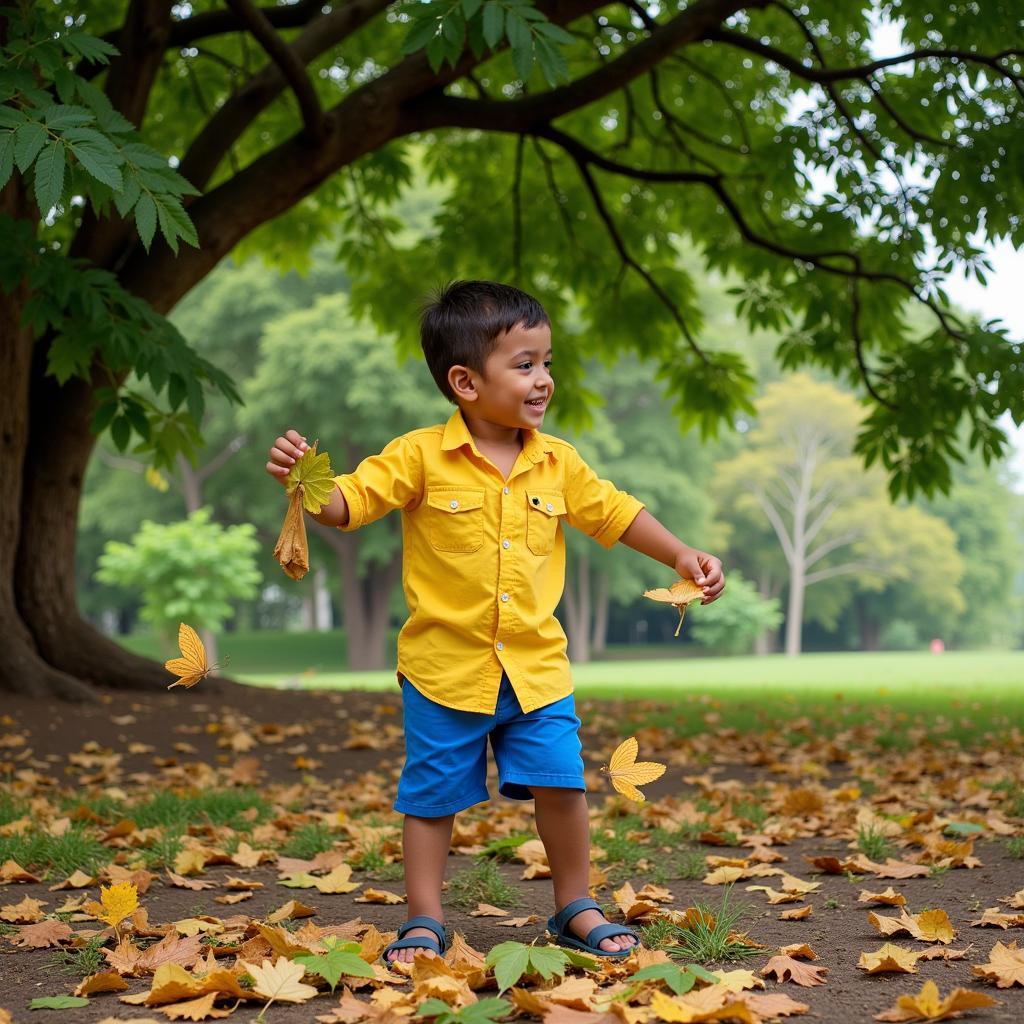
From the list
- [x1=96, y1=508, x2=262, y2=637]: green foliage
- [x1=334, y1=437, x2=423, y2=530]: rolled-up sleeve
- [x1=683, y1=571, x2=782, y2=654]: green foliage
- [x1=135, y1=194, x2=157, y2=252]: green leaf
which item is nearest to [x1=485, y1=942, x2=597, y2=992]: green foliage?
[x1=334, y1=437, x2=423, y2=530]: rolled-up sleeve

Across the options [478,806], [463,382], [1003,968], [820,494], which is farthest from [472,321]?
[820,494]

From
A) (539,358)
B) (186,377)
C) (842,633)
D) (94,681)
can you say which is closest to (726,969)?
(539,358)

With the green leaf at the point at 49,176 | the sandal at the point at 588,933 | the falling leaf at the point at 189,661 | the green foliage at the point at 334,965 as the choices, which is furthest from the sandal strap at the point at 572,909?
the green leaf at the point at 49,176

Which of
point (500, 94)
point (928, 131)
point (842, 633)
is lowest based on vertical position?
point (842, 633)

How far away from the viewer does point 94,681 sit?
8.63 m

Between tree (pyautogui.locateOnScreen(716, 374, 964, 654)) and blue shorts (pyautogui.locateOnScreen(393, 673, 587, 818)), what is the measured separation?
1611 inches

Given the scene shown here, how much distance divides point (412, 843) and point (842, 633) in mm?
54757

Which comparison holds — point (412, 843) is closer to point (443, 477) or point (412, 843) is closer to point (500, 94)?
point (443, 477)

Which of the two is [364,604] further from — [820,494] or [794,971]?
[794,971]

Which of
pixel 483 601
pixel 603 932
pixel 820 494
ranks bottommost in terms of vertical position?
pixel 603 932

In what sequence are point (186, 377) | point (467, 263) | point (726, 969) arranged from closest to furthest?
point (726, 969)
point (186, 377)
point (467, 263)

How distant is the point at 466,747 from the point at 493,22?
8.81 feet

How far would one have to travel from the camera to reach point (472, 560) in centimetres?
305

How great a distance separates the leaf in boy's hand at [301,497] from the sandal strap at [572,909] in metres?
1.12
